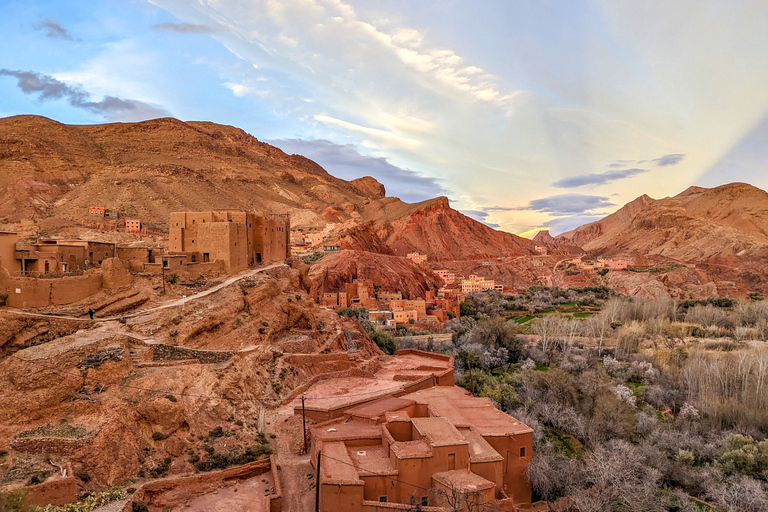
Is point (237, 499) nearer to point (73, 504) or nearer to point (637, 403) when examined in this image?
point (73, 504)

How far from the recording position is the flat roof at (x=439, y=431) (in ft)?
37.0

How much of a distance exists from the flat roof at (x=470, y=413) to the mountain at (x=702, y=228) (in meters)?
74.6

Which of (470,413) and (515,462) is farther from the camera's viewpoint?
(470,413)

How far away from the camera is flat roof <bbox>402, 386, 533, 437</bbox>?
43.2ft

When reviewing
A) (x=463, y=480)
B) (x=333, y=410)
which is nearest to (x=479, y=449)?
(x=463, y=480)

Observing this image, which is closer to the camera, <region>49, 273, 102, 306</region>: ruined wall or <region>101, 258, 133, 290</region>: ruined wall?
<region>49, 273, 102, 306</region>: ruined wall

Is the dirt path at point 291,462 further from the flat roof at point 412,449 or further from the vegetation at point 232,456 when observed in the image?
the flat roof at point 412,449

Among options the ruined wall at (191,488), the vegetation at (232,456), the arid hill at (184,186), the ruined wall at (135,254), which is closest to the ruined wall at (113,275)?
the ruined wall at (135,254)

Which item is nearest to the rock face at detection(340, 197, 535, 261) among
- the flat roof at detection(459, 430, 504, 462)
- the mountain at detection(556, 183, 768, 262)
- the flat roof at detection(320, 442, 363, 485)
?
the mountain at detection(556, 183, 768, 262)

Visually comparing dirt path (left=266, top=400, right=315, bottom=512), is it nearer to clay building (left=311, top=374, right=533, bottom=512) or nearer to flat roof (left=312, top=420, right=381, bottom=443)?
clay building (left=311, top=374, right=533, bottom=512)

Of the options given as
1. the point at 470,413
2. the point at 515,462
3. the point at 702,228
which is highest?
the point at 702,228

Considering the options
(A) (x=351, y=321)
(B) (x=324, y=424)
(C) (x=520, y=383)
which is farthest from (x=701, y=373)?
(B) (x=324, y=424)

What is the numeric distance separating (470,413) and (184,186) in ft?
184

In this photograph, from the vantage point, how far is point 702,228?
83500 millimetres
